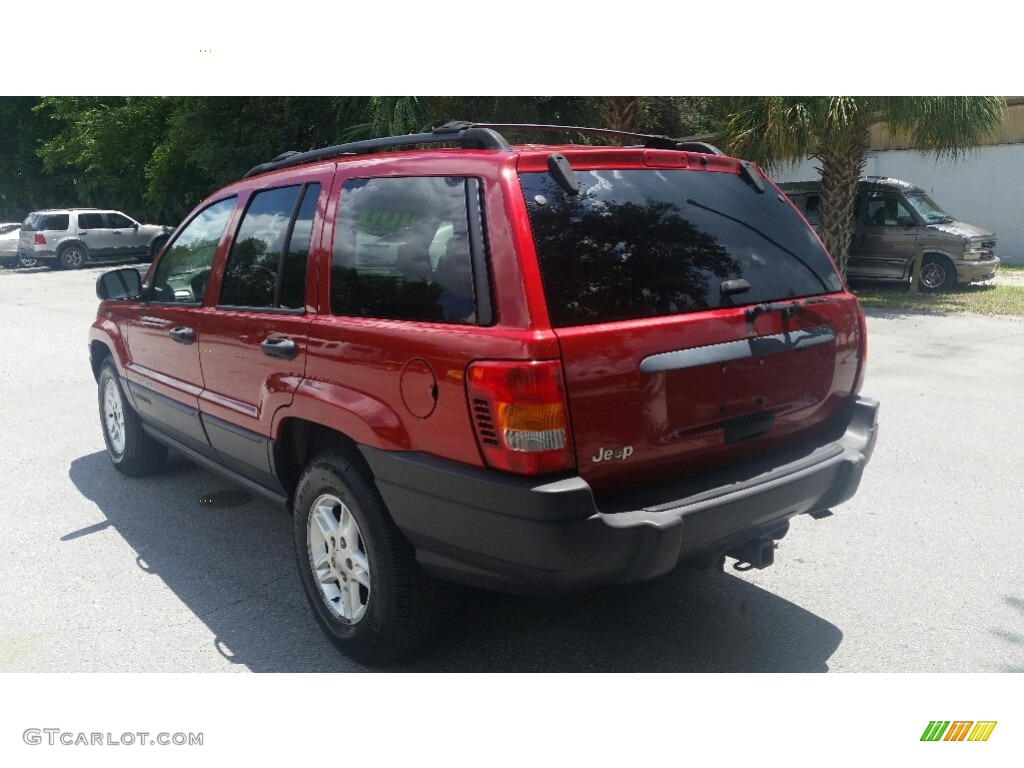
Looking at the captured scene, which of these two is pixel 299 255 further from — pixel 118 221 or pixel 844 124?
pixel 118 221

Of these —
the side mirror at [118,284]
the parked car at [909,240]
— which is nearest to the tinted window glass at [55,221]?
the parked car at [909,240]

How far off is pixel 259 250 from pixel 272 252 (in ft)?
0.49

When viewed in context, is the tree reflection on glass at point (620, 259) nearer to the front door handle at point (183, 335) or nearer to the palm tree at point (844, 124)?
the front door handle at point (183, 335)

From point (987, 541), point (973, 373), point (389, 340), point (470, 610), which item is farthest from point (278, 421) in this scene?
point (973, 373)

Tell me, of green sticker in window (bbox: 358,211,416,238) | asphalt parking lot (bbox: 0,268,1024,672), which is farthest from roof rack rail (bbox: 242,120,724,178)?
→ asphalt parking lot (bbox: 0,268,1024,672)

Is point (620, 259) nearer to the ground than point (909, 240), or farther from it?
farther from it

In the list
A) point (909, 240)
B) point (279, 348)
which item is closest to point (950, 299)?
point (909, 240)

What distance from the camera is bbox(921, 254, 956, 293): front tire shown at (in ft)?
50.1

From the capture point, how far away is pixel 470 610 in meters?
3.77

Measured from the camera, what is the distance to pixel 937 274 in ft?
50.6

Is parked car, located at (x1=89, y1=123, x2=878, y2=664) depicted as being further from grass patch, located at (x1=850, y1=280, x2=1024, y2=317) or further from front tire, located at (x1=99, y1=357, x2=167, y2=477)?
grass patch, located at (x1=850, y1=280, x2=1024, y2=317)

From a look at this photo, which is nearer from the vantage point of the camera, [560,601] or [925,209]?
[560,601]

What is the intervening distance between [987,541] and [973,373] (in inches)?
191

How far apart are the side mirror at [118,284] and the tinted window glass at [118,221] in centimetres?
2426
